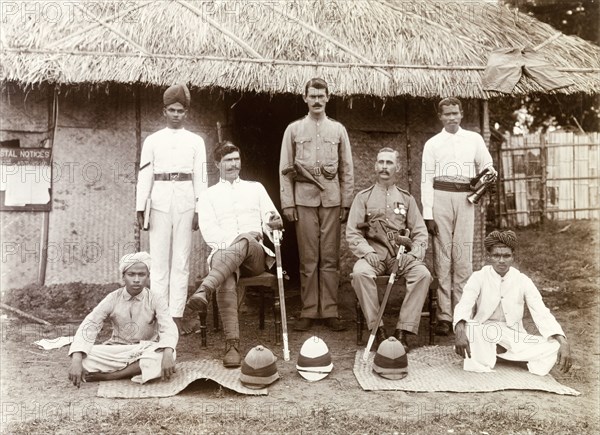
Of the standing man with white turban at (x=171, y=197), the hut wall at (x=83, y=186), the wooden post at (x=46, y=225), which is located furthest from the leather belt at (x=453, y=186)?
the wooden post at (x=46, y=225)

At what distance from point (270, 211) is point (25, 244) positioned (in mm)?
3025

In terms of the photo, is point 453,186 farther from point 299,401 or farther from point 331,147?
point 299,401

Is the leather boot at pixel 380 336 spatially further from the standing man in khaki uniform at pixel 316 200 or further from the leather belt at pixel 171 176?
the leather belt at pixel 171 176

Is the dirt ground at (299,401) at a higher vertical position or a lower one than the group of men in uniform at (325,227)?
lower

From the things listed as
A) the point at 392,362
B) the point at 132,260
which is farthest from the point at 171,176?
the point at 392,362

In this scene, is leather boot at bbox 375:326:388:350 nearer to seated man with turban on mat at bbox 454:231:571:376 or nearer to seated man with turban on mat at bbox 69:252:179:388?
seated man with turban on mat at bbox 454:231:571:376

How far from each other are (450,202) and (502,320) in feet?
4.34

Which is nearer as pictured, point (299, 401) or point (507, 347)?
point (299, 401)

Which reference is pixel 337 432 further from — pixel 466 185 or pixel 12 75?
pixel 12 75

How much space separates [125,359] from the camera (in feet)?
14.8

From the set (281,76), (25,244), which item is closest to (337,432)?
(281,76)

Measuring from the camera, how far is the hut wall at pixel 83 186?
683cm

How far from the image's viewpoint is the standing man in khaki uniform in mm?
5902

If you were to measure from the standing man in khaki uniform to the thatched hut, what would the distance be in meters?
0.85
